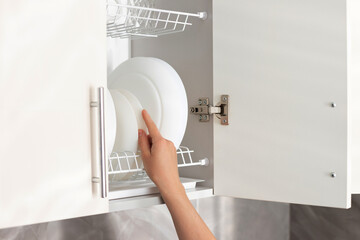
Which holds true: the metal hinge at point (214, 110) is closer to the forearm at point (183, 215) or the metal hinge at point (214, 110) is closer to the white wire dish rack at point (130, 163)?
the white wire dish rack at point (130, 163)

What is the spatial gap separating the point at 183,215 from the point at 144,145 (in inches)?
6.8

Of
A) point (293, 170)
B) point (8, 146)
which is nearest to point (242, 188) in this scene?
point (293, 170)

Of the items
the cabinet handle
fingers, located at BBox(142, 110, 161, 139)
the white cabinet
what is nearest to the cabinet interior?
the white cabinet

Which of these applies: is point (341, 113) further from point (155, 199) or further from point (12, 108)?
point (12, 108)

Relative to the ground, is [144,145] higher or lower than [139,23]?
lower

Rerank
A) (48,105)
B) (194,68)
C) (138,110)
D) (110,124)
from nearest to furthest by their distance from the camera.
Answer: (48,105) < (110,124) < (138,110) < (194,68)

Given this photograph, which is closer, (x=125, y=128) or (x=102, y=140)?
(x=102, y=140)

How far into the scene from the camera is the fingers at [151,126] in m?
1.17

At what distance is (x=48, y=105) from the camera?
0.88m

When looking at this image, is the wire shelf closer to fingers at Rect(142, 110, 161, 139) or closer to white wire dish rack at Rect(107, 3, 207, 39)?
fingers at Rect(142, 110, 161, 139)

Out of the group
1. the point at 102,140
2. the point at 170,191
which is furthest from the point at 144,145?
the point at 102,140

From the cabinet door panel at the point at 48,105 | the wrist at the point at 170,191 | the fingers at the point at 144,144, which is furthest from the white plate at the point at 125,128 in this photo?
the cabinet door panel at the point at 48,105

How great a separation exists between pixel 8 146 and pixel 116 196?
1.09 feet

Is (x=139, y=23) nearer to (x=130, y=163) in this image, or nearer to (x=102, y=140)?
(x=130, y=163)
